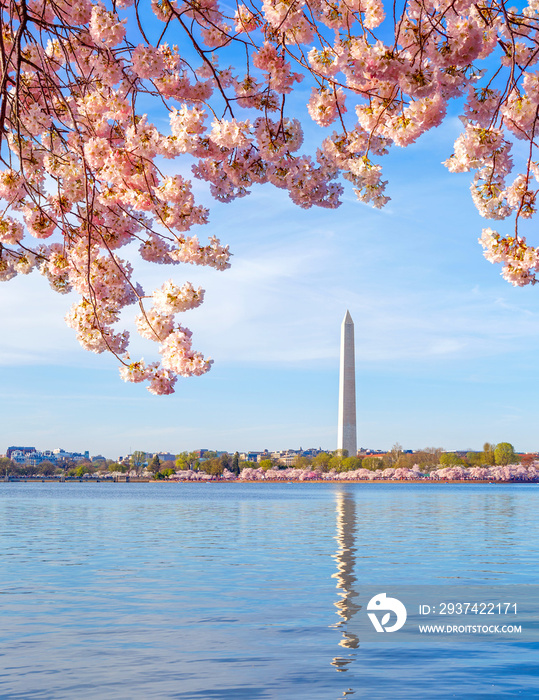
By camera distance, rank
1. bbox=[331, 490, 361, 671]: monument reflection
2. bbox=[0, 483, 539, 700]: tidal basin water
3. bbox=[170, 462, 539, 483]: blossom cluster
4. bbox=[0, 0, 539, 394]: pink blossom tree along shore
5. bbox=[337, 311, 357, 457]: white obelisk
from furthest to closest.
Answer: bbox=[170, 462, 539, 483]: blossom cluster
bbox=[337, 311, 357, 457]: white obelisk
bbox=[331, 490, 361, 671]: monument reflection
bbox=[0, 483, 539, 700]: tidal basin water
bbox=[0, 0, 539, 394]: pink blossom tree along shore

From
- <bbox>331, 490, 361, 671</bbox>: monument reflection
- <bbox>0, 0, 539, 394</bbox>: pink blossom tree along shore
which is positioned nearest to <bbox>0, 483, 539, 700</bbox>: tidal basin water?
<bbox>331, 490, 361, 671</bbox>: monument reflection

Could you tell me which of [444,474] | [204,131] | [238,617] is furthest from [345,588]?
[444,474]

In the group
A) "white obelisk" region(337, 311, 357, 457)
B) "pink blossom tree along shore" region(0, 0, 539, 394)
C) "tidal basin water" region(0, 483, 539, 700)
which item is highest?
"white obelisk" region(337, 311, 357, 457)

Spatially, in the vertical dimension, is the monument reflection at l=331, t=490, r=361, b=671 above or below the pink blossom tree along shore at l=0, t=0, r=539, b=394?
below

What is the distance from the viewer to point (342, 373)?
88.1 metres

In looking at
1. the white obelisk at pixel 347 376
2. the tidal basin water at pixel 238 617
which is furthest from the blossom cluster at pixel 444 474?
the tidal basin water at pixel 238 617

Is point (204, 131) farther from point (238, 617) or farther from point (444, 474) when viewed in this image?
point (444, 474)

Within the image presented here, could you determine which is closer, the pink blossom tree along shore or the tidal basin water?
the pink blossom tree along shore

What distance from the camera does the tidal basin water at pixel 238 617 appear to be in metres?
9.55

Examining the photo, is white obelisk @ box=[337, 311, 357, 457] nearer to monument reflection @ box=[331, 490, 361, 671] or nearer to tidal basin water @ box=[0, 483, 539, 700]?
monument reflection @ box=[331, 490, 361, 671]

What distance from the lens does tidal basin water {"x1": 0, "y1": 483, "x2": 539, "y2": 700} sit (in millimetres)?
9555

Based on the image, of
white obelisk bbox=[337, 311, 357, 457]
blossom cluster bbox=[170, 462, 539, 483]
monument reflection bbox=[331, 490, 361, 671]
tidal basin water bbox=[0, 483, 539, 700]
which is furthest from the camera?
blossom cluster bbox=[170, 462, 539, 483]

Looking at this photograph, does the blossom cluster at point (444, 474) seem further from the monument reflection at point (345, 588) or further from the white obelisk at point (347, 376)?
the monument reflection at point (345, 588)

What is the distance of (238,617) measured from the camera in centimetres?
1359
